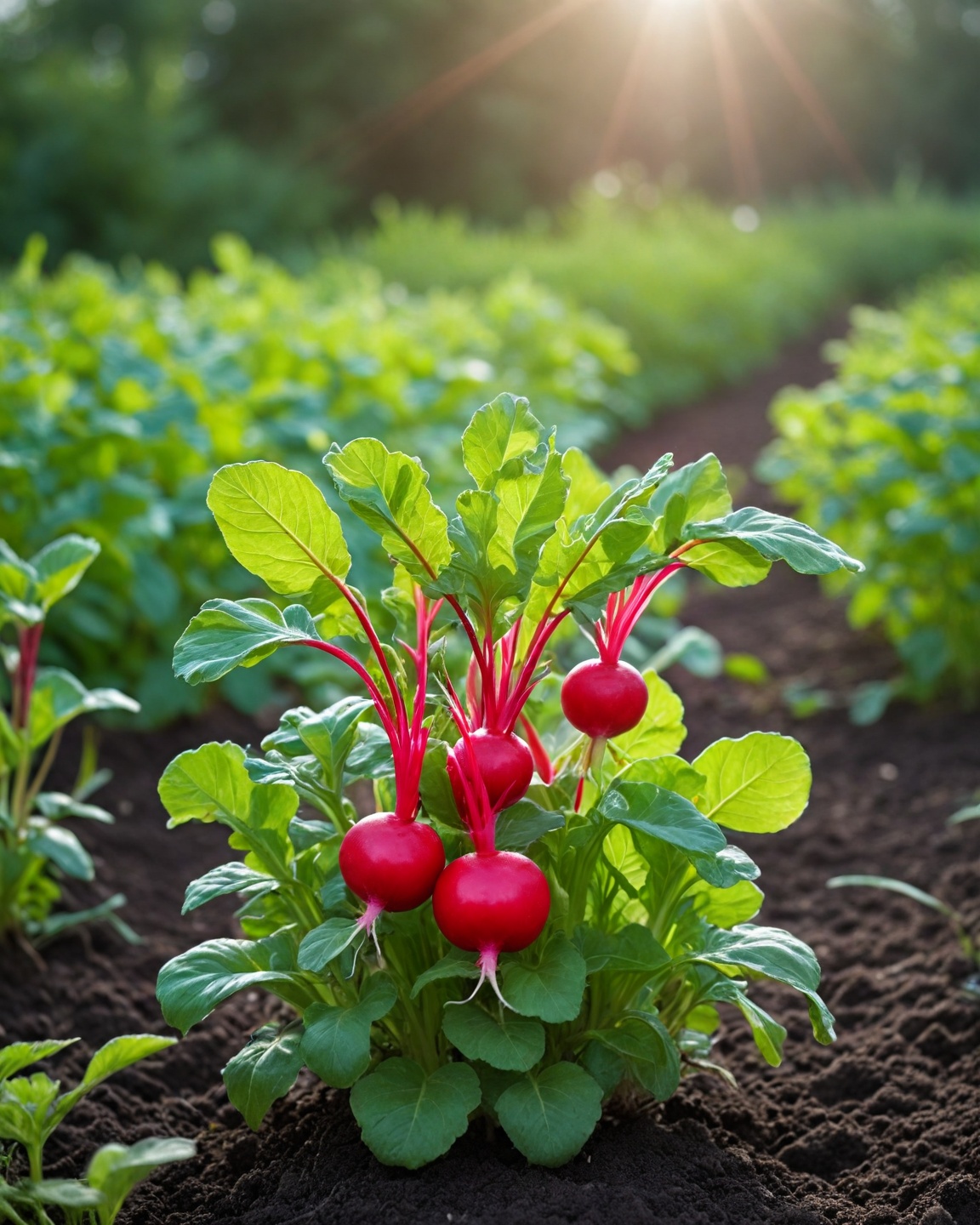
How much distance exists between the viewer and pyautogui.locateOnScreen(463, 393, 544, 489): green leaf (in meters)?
1.47

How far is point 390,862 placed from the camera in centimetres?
140

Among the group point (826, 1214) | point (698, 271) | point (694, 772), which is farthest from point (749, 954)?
point (698, 271)

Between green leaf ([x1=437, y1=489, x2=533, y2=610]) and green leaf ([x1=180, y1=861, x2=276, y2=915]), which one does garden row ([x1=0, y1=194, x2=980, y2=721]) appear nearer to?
green leaf ([x1=180, y1=861, x2=276, y2=915])

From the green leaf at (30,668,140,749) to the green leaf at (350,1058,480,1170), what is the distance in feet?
3.05

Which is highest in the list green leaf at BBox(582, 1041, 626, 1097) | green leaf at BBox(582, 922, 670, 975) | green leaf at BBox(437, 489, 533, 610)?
green leaf at BBox(437, 489, 533, 610)

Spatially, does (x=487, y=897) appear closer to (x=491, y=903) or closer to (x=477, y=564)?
(x=491, y=903)

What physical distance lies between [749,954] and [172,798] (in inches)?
30.1

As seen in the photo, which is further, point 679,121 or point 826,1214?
point 679,121

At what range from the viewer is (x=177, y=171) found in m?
17.5

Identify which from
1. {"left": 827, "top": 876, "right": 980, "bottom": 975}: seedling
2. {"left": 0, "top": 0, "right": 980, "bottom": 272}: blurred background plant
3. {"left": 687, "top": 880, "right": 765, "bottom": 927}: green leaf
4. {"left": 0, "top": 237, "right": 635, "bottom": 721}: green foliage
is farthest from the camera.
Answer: {"left": 0, "top": 0, "right": 980, "bottom": 272}: blurred background plant

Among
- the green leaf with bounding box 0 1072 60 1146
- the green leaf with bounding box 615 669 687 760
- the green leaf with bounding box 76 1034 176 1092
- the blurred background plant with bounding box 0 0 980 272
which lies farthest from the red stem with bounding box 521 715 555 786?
the blurred background plant with bounding box 0 0 980 272

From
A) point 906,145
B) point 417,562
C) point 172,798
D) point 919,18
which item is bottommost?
point 906,145

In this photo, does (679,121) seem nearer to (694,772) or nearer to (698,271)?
(698,271)

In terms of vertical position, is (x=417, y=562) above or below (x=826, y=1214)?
above
